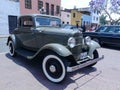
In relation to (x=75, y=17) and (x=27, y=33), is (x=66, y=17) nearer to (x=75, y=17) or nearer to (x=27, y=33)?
(x=75, y=17)

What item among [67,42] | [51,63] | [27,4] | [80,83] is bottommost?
[80,83]

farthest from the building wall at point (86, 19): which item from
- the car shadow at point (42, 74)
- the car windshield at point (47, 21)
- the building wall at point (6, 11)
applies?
the car shadow at point (42, 74)

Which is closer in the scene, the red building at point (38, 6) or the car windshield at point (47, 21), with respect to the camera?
the car windshield at point (47, 21)

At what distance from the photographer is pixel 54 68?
448 cm

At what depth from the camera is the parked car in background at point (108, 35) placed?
10008 mm

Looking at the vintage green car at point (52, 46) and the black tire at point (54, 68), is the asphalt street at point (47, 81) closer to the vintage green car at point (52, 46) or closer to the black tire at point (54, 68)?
the black tire at point (54, 68)

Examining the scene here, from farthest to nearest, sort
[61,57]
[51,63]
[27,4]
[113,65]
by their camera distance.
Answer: [27,4]
[113,65]
[51,63]
[61,57]

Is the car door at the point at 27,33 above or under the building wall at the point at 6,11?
under

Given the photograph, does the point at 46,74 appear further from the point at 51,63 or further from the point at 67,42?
the point at 67,42

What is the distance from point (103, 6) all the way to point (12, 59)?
864 inches

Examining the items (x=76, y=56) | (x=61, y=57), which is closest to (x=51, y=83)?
(x=61, y=57)

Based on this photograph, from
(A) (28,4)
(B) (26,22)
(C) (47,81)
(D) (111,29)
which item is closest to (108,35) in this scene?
(D) (111,29)

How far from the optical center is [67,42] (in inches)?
183

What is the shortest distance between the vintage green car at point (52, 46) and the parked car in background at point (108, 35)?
4.72 metres
